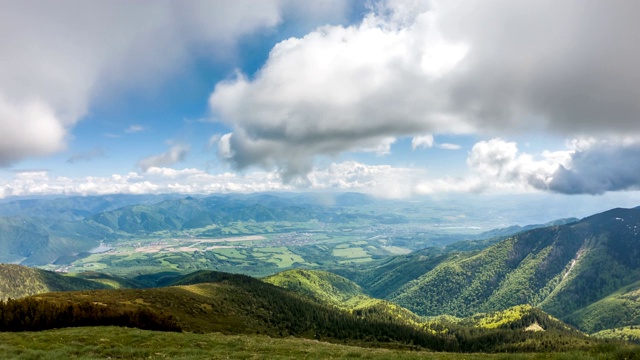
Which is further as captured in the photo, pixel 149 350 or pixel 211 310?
pixel 211 310

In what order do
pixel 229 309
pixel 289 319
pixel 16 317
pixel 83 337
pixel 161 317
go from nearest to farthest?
pixel 83 337 < pixel 16 317 < pixel 161 317 < pixel 229 309 < pixel 289 319

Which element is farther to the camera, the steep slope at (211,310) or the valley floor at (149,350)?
the steep slope at (211,310)

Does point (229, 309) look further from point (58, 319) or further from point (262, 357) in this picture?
point (262, 357)

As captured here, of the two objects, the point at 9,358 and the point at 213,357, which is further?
the point at 213,357

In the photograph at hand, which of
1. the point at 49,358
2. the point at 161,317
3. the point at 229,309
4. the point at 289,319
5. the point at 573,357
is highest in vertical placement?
the point at 573,357

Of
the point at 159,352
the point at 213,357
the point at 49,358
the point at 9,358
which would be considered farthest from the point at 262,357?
the point at 9,358

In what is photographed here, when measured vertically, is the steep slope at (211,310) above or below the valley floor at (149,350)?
below

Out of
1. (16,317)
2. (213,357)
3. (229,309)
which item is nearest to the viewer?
(213,357)

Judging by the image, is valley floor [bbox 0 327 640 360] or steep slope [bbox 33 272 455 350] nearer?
valley floor [bbox 0 327 640 360]

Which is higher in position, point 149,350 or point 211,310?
point 149,350

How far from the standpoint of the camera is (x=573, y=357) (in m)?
27.5

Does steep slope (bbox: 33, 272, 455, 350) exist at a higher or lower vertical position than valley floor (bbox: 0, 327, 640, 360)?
lower

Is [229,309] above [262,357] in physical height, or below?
below

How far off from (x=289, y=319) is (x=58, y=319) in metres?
151
